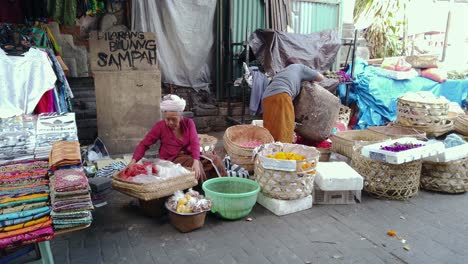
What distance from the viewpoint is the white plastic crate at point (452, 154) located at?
170 inches

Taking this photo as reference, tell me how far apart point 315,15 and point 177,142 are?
5.35m

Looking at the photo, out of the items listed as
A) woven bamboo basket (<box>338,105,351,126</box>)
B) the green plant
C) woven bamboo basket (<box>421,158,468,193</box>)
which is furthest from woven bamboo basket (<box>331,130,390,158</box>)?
the green plant

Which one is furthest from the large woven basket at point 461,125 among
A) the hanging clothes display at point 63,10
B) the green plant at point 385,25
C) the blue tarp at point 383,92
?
the hanging clothes display at point 63,10

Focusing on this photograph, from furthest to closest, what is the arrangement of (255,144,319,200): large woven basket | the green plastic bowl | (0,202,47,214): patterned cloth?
(255,144,319,200): large woven basket, the green plastic bowl, (0,202,47,214): patterned cloth

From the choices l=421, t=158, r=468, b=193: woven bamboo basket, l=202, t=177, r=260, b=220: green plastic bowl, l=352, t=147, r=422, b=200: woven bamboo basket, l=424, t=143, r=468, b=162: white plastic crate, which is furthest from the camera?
l=421, t=158, r=468, b=193: woven bamboo basket

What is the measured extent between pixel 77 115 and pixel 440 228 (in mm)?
5699

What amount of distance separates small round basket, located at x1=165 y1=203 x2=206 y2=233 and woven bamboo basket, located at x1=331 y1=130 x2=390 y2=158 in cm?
237

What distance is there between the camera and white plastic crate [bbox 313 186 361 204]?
4156 millimetres

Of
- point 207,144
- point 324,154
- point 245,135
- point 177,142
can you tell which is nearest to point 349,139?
point 324,154

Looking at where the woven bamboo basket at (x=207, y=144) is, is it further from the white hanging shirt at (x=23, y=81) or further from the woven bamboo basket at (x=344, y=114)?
the woven bamboo basket at (x=344, y=114)

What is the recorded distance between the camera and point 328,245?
3293 millimetres

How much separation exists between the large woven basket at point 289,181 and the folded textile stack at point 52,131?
1.94 metres

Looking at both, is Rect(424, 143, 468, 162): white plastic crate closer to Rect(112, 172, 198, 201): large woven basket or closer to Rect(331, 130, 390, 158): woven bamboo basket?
Rect(331, 130, 390, 158): woven bamboo basket

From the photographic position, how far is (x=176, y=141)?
405cm
